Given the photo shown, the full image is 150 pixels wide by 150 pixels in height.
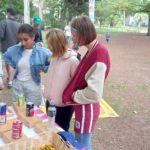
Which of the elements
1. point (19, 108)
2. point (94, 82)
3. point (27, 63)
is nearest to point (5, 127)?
point (19, 108)

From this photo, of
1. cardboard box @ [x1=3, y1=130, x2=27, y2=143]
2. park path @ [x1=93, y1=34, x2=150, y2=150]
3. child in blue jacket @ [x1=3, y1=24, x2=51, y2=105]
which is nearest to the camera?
cardboard box @ [x1=3, y1=130, x2=27, y2=143]

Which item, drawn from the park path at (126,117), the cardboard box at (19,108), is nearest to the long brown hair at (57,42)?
the cardboard box at (19,108)

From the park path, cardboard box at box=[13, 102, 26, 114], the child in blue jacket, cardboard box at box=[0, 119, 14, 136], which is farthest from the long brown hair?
the park path

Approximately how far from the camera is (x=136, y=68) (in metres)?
11.1

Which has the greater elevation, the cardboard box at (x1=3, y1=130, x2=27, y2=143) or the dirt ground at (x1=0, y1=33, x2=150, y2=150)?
the cardboard box at (x1=3, y1=130, x2=27, y2=143)

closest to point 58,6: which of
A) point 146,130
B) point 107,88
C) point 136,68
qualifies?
point 136,68

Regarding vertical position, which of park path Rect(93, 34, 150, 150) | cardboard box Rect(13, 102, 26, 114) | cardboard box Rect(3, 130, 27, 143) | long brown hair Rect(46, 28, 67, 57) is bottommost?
park path Rect(93, 34, 150, 150)

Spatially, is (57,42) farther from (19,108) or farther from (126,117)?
(126,117)

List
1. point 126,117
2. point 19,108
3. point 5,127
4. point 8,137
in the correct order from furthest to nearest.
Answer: point 126,117 < point 19,108 < point 5,127 < point 8,137

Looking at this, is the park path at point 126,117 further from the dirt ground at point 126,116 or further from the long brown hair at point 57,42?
the long brown hair at point 57,42

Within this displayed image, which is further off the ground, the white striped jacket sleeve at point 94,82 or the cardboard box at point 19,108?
the white striped jacket sleeve at point 94,82

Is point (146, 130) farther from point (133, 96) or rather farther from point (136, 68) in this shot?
point (136, 68)

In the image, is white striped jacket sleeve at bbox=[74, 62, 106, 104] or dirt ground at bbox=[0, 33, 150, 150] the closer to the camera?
white striped jacket sleeve at bbox=[74, 62, 106, 104]

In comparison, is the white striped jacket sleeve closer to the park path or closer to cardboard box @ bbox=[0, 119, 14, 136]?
cardboard box @ bbox=[0, 119, 14, 136]
